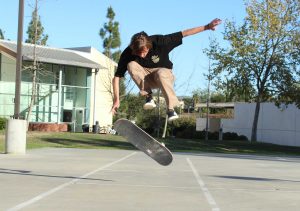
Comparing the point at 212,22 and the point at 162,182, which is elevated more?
the point at 212,22

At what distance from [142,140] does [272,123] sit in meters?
36.3

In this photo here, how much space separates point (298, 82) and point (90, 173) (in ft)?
102

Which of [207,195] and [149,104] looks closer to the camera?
[207,195]

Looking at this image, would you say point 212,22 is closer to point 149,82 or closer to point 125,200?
point 149,82

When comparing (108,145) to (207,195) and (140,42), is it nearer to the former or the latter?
(140,42)

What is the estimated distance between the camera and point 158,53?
9.77m

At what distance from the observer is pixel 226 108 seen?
72.9m

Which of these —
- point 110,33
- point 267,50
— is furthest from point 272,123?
point 110,33

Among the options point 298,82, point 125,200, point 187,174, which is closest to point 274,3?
point 298,82

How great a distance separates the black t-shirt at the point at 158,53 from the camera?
31.7 feet

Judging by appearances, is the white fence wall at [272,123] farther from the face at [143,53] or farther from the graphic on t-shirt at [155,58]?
the face at [143,53]

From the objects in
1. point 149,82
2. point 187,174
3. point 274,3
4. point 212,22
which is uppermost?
point 274,3

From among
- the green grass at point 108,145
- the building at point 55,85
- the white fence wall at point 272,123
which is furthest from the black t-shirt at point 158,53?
the white fence wall at point 272,123

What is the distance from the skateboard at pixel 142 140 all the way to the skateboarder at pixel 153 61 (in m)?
0.37
